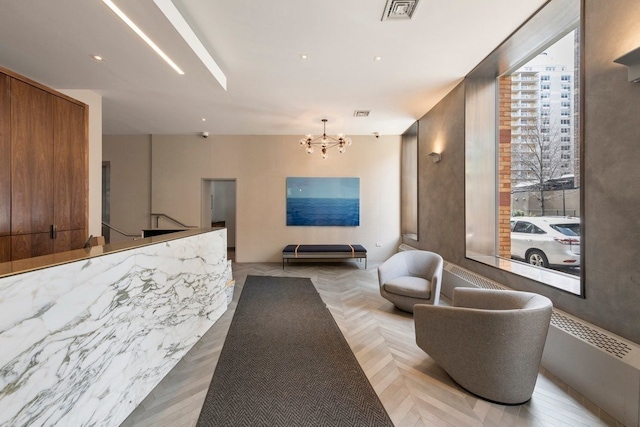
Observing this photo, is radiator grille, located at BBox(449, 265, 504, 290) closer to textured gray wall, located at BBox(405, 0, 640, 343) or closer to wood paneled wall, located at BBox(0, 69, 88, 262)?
textured gray wall, located at BBox(405, 0, 640, 343)

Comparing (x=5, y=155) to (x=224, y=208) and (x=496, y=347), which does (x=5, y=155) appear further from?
(x=224, y=208)

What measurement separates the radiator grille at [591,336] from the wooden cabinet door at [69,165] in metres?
5.53

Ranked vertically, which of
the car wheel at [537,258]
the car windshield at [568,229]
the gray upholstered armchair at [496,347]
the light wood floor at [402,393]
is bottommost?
the light wood floor at [402,393]

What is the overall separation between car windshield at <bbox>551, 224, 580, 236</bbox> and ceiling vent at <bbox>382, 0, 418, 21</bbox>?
2.52m

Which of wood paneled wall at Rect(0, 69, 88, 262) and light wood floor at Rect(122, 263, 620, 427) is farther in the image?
wood paneled wall at Rect(0, 69, 88, 262)

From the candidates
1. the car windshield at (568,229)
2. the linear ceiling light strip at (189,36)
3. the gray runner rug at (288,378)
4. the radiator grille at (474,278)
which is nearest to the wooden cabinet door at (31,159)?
the linear ceiling light strip at (189,36)

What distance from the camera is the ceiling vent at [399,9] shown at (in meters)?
2.36

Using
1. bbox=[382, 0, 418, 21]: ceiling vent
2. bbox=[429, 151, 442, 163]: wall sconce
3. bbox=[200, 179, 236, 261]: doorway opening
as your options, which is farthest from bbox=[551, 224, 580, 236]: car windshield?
bbox=[200, 179, 236, 261]: doorway opening

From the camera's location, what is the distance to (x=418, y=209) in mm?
5531

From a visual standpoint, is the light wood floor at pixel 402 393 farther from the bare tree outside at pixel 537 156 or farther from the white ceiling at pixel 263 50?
the white ceiling at pixel 263 50

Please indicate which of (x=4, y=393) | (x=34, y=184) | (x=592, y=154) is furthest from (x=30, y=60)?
(x=592, y=154)

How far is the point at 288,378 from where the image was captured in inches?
84.1

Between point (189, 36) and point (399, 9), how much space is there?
2.07m

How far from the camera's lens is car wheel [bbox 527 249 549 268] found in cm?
289
